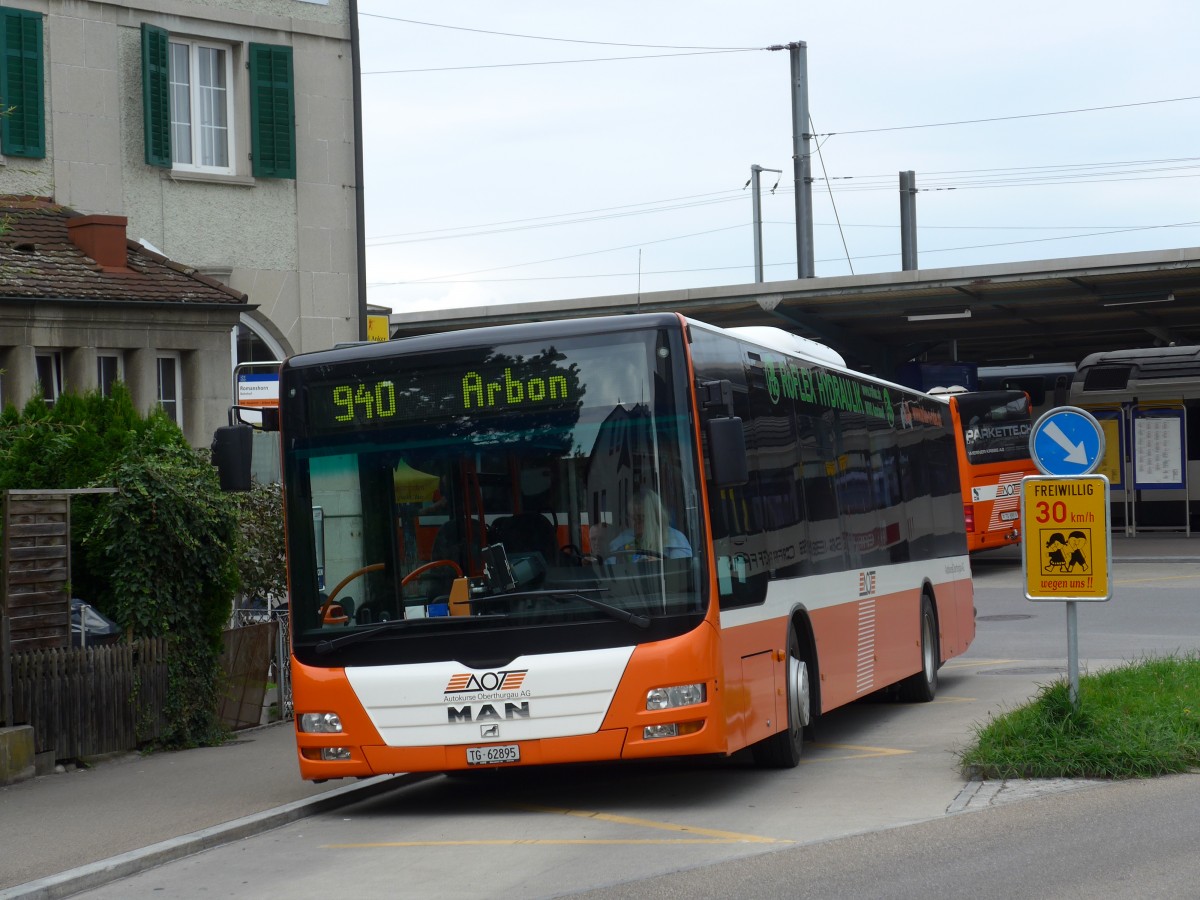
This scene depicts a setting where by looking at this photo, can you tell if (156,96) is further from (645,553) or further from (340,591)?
(645,553)

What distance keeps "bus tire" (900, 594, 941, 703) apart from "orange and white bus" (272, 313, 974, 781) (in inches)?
192

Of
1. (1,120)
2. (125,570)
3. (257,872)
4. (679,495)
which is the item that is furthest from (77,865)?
(1,120)

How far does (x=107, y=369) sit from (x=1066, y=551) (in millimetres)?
12927

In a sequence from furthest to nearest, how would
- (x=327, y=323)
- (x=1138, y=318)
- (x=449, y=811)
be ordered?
(x=1138, y=318), (x=327, y=323), (x=449, y=811)

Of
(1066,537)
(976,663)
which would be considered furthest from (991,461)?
(1066,537)

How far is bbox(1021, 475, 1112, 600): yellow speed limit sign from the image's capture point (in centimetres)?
1062

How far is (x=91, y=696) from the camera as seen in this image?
490 inches

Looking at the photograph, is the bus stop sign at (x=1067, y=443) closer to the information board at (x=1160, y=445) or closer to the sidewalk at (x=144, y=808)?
the sidewalk at (x=144, y=808)

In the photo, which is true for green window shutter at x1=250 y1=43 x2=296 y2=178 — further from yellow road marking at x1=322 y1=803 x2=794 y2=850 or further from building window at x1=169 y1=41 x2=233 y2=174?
yellow road marking at x1=322 y1=803 x2=794 y2=850

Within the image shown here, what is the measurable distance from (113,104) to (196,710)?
10.9 m

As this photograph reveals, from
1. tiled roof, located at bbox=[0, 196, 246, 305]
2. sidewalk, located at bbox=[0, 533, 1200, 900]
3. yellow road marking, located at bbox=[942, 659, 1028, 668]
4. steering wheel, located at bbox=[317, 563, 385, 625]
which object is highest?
tiled roof, located at bbox=[0, 196, 246, 305]

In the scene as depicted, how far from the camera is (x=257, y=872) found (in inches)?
335

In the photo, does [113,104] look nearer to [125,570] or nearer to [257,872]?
[125,570]

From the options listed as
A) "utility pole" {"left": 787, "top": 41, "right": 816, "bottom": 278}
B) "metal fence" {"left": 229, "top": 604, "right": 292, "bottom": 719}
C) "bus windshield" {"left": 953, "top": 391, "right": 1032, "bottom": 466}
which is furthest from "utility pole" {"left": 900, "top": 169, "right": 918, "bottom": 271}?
"metal fence" {"left": 229, "top": 604, "right": 292, "bottom": 719}
